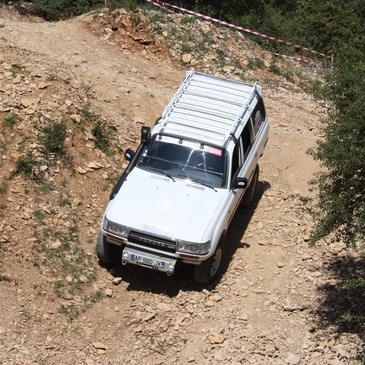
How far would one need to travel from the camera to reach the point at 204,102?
489 inches

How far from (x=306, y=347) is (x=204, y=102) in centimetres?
457

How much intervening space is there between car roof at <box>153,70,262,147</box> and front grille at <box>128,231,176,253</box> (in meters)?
2.02

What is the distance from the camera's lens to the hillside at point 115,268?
9.92 metres

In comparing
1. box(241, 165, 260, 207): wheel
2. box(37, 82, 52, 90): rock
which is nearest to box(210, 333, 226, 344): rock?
box(241, 165, 260, 207): wheel

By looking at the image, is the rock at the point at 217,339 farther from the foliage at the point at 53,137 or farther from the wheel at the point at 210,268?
the foliage at the point at 53,137

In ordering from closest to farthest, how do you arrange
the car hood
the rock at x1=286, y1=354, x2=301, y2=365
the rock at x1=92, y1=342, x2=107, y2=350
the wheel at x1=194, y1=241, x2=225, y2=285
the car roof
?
the rock at x1=286, y1=354, x2=301, y2=365 → the rock at x1=92, y1=342, x2=107, y2=350 → the car hood → the wheel at x1=194, y1=241, x2=225, y2=285 → the car roof

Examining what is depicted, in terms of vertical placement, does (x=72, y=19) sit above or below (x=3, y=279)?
below

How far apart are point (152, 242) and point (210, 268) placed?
1.05m

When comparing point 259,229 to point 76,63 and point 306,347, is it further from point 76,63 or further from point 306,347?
point 76,63

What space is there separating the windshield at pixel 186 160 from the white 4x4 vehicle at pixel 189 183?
0.6 inches

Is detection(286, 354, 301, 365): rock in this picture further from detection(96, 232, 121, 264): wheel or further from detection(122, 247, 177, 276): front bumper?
detection(96, 232, 121, 264): wheel

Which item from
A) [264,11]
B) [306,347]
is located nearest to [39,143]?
[306,347]

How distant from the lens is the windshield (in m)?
11.2

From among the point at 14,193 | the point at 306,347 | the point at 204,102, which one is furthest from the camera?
the point at 204,102
